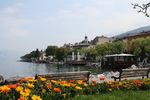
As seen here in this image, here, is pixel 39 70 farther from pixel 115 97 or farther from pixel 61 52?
pixel 61 52

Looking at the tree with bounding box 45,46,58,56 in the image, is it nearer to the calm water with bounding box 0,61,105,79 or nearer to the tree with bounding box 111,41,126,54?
the calm water with bounding box 0,61,105,79

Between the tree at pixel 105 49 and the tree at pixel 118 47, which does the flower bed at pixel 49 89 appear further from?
the tree at pixel 105 49

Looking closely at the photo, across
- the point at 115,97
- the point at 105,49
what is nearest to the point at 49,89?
the point at 115,97

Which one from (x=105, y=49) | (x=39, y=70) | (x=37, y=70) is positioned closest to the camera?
(x=39, y=70)

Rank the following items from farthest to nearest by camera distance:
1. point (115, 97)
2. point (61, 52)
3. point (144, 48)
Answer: point (61, 52) → point (144, 48) → point (115, 97)

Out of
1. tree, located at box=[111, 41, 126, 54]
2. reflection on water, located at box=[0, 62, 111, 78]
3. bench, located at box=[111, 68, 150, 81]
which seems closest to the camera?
bench, located at box=[111, 68, 150, 81]

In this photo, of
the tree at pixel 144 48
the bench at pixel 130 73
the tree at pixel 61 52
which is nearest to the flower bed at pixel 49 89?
the bench at pixel 130 73

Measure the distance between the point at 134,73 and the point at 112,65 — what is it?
31121 mm

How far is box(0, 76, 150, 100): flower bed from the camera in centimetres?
369

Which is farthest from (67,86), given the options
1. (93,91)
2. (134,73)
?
(134,73)

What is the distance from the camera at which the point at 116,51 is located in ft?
194

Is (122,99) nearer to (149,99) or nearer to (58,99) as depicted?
(149,99)

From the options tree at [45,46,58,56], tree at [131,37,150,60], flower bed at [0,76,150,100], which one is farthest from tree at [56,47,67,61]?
flower bed at [0,76,150,100]

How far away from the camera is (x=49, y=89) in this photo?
455 centimetres
